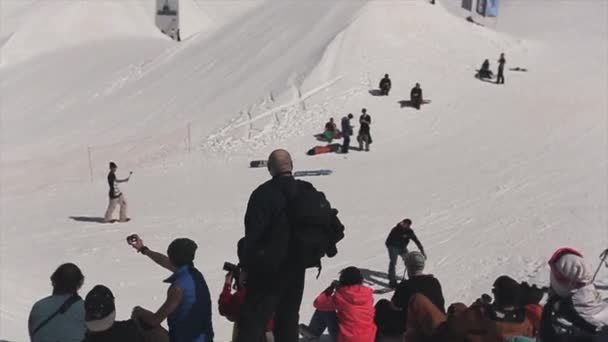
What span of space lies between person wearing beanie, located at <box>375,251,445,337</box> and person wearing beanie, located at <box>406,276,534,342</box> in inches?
20.0

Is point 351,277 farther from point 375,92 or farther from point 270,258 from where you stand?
point 375,92

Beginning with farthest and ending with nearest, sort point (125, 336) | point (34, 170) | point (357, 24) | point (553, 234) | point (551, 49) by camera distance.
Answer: point (551, 49), point (357, 24), point (34, 170), point (553, 234), point (125, 336)

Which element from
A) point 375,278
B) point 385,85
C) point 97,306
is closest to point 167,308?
point 97,306

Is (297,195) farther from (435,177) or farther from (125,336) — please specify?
(435,177)

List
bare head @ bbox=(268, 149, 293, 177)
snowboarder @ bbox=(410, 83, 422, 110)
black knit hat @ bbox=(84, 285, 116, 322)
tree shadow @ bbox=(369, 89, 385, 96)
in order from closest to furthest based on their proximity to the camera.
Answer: black knit hat @ bbox=(84, 285, 116, 322) → bare head @ bbox=(268, 149, 293, 177) → snowboarder @ bbox=(410, 83, 422, 110) → tree shadow @ bbox=(369, 89, 385, 96)

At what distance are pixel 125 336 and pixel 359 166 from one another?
1589 centimetres

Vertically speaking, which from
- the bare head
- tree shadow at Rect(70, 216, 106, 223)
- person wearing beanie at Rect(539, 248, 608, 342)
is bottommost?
tree shadow at Rect(70, 216, 106, 223)

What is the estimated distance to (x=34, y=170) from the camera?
73.7ft

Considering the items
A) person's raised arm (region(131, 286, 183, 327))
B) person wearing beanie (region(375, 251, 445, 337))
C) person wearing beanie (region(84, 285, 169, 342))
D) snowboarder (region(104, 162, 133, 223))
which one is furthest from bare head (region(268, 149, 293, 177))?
snowboarder (region(104, 162, 133, 223))

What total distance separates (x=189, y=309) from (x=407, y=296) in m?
1.83

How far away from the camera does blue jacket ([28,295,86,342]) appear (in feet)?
15.8

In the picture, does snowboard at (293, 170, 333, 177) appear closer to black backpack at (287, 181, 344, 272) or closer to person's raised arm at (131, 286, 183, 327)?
person's raised arm at (131, 286, 183, 327)

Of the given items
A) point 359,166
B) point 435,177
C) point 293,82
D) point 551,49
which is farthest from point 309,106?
point 551,49

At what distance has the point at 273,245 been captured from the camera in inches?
188
